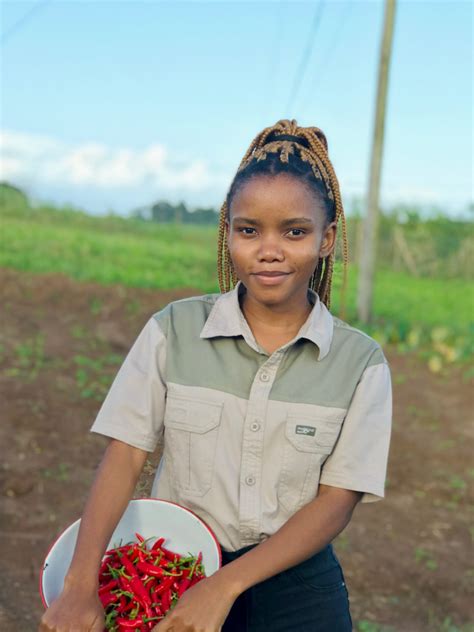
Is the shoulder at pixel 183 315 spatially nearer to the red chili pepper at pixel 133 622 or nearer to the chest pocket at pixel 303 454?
the chest pocket at pixel 303 454

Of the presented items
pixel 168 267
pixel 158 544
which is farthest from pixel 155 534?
pixel 168 267

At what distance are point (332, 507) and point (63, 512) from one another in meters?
3.04

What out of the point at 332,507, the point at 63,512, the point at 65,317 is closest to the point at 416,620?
the point at 63,512

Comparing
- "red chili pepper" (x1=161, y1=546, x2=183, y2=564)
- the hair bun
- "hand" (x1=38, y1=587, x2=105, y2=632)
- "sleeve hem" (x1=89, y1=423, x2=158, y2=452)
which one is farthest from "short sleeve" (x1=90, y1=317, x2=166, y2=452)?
the hair bun

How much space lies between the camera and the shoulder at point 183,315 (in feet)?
5.31

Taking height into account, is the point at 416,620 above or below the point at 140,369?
below

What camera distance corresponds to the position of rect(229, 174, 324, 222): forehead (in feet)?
5.11

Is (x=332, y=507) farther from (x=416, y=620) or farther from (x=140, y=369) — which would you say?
(x=416, y=620)

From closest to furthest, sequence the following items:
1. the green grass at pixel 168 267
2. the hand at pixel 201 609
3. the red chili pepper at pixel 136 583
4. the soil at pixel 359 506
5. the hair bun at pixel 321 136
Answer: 1. the hand at pixel 201 609
2. the red chili pepper at pixel 136 583
3. the hair bun at pixel 321 136
4. the soil at pixel 359 506
5. the green grass at pixel 168 267

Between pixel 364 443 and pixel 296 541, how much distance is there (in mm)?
244

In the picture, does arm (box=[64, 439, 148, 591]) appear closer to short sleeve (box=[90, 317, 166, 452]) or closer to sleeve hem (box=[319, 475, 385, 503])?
short sleeve (box=[90, 317, 166, 452])

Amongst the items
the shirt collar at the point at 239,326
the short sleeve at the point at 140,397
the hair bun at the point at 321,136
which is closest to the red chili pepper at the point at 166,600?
the short sleeve at the point at 140,397

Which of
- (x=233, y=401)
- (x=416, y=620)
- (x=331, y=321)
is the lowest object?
A: (x=416, y=620)

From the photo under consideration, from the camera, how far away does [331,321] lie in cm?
168
